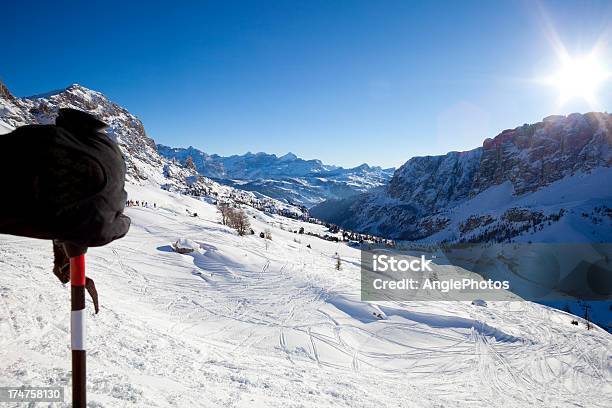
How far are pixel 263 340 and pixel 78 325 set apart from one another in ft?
32.1

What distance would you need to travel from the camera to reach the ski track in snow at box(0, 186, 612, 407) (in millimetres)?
5387

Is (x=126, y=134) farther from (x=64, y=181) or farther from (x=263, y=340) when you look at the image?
(x=64, y=181)

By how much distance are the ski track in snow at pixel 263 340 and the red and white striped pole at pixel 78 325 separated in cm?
230

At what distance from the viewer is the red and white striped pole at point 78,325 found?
6.61 ft

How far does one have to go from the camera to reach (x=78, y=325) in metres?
2.03

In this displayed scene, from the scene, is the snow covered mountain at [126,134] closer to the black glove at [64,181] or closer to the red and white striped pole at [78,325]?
the red and white striped pole at [78,325]

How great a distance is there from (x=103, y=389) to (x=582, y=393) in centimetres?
1772

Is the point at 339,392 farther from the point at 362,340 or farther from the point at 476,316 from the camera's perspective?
the point at 476,316

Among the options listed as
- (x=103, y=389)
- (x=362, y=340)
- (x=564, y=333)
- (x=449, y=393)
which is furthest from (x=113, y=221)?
(x=564, y=333)

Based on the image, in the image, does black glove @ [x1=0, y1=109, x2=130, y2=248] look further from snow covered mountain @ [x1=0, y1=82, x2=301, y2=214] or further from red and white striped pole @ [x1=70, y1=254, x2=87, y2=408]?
snow covered mountain @ [x1=0, y1=82, x2=301, y2=214]

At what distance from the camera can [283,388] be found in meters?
6.79

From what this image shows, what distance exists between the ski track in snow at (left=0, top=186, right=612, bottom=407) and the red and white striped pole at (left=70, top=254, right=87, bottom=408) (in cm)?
230

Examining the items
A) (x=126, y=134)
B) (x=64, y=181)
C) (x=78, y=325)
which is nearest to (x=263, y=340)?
(x=78, y=325)

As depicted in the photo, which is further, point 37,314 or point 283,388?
point 283,388
